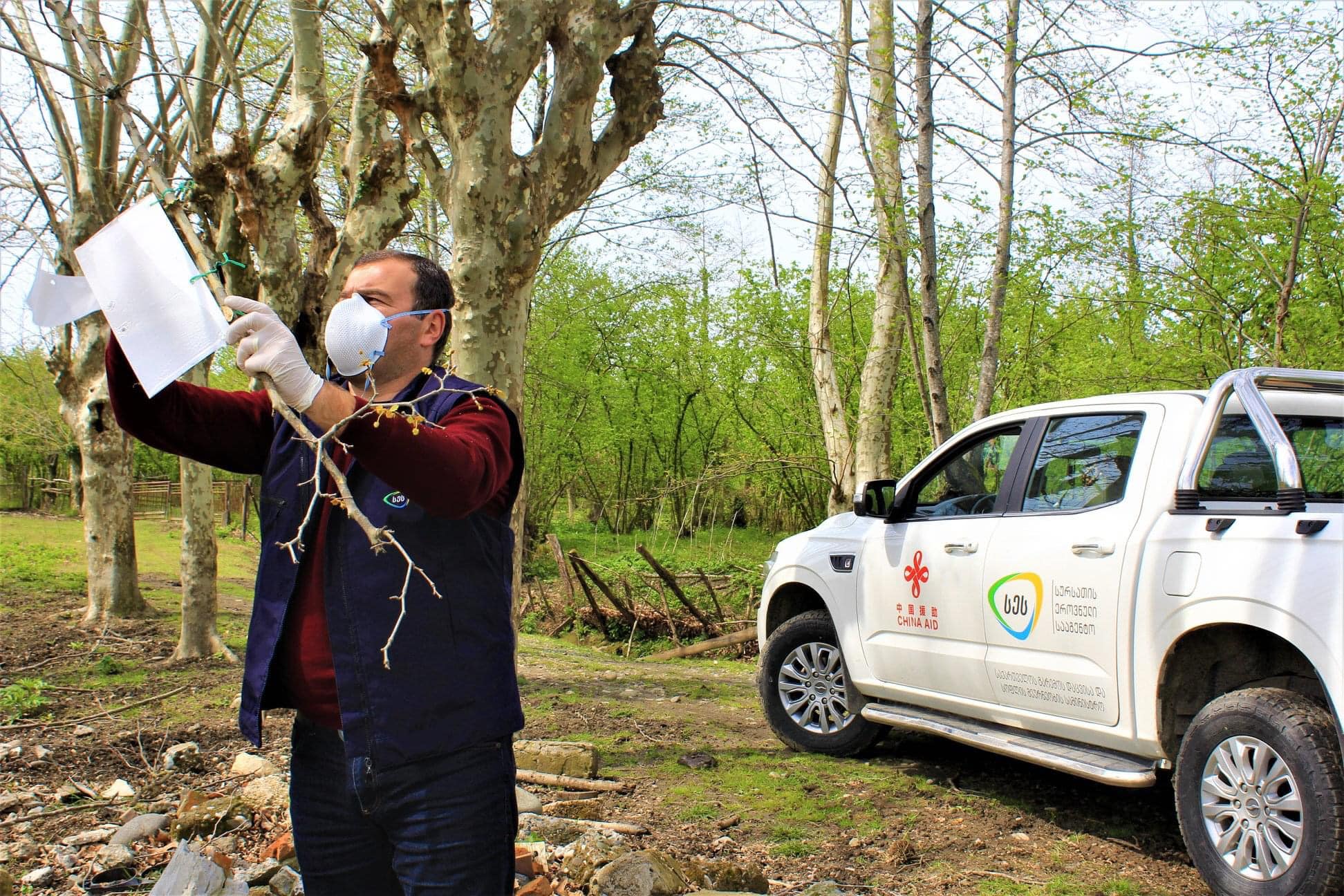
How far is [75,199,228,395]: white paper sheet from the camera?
2.09 metres

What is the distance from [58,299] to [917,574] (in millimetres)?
4551

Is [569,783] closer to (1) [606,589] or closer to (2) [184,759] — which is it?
(2) [184,759]

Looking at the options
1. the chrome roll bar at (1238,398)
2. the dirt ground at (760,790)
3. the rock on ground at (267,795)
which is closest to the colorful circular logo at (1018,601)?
the chrome roll bar at (1238,398)

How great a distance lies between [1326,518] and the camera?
12.7 ft

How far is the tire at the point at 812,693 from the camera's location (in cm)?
639

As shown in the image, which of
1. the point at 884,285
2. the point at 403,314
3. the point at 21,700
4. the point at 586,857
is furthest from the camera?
the point at 884,285

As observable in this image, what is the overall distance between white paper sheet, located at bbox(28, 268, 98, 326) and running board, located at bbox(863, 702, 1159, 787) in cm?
422

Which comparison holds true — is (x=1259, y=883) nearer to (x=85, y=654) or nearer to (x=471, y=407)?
(x=471, y=407)

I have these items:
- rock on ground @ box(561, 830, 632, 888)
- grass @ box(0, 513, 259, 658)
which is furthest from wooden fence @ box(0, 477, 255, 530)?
rock on ground @ box(561, 830, 632, 888)

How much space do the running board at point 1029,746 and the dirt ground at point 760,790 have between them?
0.36 m

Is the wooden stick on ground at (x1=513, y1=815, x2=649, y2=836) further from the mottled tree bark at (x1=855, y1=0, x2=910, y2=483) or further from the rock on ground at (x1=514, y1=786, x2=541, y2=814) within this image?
the mottled tree bark at (x1=855, y1=0, x2=910, y2=483)

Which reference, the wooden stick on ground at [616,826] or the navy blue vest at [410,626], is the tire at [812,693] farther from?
the navy blue vest at [410,626]

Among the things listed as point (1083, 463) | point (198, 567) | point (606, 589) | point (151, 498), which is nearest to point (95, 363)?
point (198, 567)

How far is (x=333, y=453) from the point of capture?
7.31 feet
